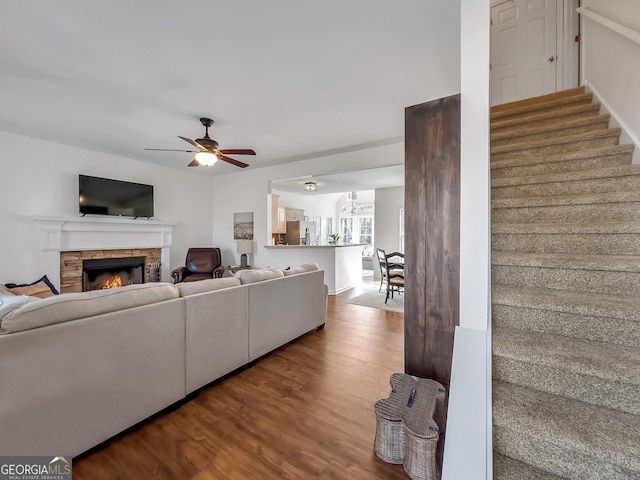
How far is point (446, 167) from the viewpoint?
1.55 m

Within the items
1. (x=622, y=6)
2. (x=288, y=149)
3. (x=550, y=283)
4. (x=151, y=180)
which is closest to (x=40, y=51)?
(x=288, y=149)

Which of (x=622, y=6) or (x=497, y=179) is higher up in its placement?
(x=622, y=6)

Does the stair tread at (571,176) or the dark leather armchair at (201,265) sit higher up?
the stair tread at (571,176)

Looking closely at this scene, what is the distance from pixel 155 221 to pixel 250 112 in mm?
3392

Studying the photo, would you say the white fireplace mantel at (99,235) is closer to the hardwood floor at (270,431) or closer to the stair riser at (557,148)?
the hardwood floor at (270,431)

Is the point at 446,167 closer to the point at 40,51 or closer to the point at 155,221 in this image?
the point at 40,51

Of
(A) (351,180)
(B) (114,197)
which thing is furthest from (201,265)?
(A) (351,180)

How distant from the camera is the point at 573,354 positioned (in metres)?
1.25

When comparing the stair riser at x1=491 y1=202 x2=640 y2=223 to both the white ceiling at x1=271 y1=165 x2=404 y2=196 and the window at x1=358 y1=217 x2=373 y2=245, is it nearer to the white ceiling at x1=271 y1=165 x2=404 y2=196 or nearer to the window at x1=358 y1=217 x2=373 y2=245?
the white ceiling at x1=271 y1=165 x2=404 y2=196

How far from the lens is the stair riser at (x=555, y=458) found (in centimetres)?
92

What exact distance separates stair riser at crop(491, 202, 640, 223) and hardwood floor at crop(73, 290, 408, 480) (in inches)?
66.1

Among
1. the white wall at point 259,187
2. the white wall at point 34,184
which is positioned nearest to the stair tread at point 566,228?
the white wall at point 259,187

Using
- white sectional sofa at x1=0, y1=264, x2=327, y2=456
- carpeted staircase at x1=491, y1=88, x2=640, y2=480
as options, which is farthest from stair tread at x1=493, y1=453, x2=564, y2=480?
white sectional sofa at x1=0, y1=264, x2=327, y2=456

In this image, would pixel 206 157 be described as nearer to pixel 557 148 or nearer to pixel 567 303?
pixel 567 303
